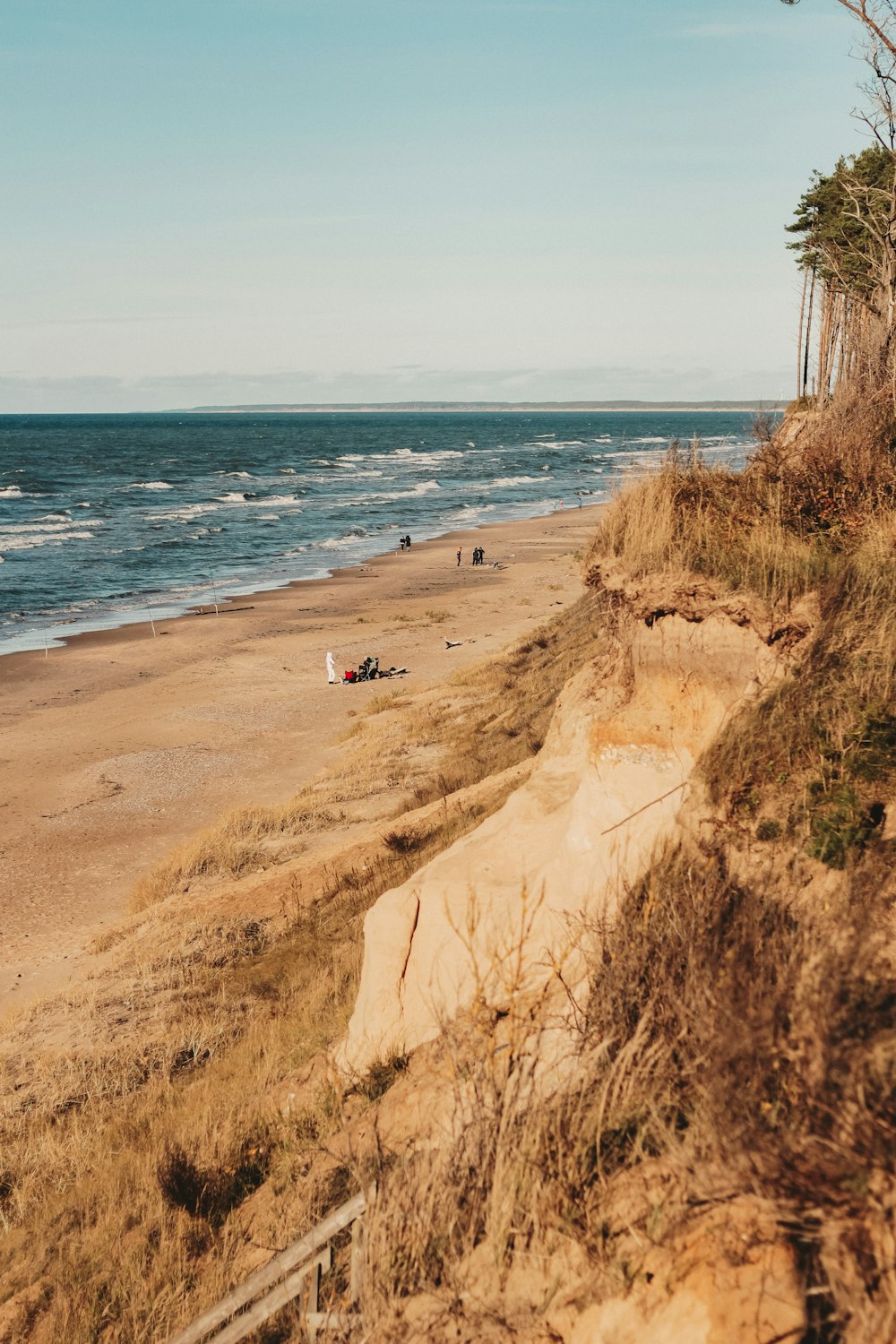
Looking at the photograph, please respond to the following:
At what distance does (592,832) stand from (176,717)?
1997 centimetres

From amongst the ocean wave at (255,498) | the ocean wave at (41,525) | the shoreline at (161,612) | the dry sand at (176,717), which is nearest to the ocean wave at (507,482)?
the ocean wave at (255,498)

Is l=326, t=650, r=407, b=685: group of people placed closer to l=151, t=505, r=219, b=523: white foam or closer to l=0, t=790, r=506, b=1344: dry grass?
l=0, t=790, r=506, b=1344: dry grass

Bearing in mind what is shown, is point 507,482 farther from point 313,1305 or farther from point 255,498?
point 313,1305

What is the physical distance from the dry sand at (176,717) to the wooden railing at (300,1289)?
886 cm

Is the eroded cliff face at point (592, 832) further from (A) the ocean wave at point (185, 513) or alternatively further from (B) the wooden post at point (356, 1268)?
(A) the ocean wave at point (185, 513)

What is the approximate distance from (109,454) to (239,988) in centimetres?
13027

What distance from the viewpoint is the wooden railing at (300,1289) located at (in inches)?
169

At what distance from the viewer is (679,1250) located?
350cm

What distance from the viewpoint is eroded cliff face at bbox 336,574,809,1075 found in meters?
6.90

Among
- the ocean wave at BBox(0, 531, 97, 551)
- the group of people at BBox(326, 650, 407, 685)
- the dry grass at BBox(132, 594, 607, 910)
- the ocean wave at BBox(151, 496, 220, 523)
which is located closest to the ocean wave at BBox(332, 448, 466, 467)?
the ocean wave at BBox(151, 496, 220, 523)

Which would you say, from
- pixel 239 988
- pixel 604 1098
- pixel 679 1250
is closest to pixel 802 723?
pixel 604 1098

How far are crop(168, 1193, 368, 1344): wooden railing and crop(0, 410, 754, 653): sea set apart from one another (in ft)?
22.9

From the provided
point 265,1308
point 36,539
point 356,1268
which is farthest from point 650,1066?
point 36,539

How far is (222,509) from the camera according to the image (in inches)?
2830
